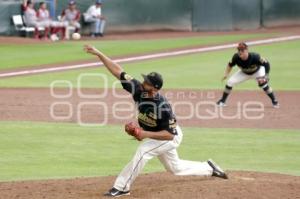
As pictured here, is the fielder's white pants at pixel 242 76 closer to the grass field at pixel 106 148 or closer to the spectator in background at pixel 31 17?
the grass field at pixel 106 148

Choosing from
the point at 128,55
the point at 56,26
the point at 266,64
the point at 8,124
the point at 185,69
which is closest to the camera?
the point at 8,124

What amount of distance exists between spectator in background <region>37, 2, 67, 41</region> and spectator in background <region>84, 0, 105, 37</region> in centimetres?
128

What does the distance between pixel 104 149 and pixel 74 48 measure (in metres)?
16.9

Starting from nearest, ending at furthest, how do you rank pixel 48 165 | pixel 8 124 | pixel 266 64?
1. pixel 48 165
2. pixel 8 124
3. pixel 266 64

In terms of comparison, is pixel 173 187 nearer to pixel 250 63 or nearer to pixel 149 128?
pixel 149 128

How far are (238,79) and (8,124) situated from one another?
5.89 meters

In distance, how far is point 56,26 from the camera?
3141 centimetres

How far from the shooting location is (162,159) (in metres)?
10.0

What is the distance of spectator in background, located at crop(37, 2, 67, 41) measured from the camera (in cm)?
3044

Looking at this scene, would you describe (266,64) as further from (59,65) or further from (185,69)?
(59,65)

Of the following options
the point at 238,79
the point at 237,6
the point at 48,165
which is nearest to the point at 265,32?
the point at 237,6

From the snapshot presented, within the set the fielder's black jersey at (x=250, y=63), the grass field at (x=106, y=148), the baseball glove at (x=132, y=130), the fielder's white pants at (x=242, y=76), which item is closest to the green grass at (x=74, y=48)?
the grass field at (x=106, y=148)

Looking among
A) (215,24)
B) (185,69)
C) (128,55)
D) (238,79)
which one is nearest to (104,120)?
(238,79)

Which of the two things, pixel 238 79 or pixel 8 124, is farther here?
pixel 238 79
